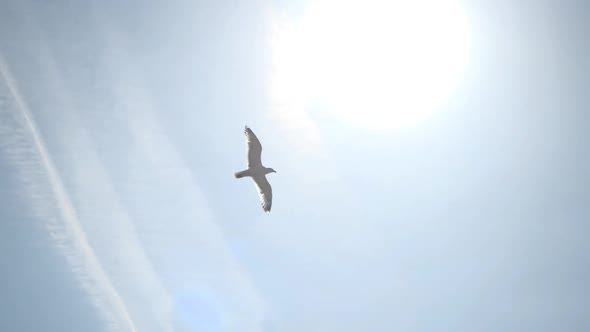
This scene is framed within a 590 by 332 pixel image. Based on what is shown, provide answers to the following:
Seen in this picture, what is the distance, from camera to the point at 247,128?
1236 inches

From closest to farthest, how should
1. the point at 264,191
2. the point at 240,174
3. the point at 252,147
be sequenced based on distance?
the point at 252,147 → the point at 240,174 → the point at 264,191

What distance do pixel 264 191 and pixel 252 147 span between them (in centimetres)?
372

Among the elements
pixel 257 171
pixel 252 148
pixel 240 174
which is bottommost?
pixel 240 174

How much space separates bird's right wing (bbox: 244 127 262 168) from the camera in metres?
31.1

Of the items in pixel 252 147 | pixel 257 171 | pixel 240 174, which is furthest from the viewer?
pixel 257 171

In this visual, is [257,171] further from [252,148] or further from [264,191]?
[252,148]

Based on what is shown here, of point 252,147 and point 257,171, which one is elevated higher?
point 252,147

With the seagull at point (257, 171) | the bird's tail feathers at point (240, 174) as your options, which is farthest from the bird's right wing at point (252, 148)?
the bird's tail feathers at point (240, 174)

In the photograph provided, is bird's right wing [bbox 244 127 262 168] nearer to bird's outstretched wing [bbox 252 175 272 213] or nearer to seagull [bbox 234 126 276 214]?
seagull [bbox 234 126 276 214]

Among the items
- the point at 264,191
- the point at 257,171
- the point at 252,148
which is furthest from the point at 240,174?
the point at 264,191

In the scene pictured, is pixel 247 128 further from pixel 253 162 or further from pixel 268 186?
pixel 268 186

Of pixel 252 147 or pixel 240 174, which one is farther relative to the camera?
pixel 240 174

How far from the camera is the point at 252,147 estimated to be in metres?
31.2

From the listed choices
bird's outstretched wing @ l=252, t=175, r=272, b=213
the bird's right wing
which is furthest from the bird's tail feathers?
bird's outstretched wing @ l=252, t=175, r=272, b=213
